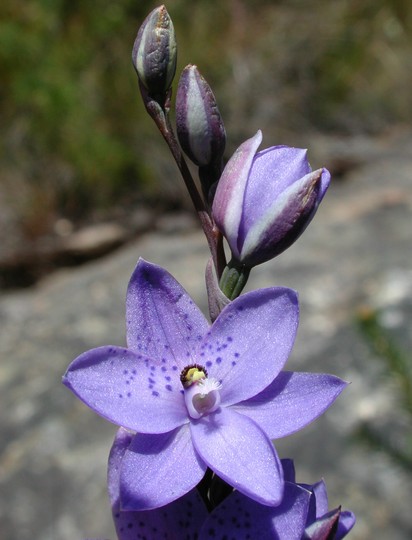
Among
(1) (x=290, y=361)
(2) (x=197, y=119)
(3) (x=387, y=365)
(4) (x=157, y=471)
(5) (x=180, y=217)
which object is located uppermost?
(2) (x=197, y=119)

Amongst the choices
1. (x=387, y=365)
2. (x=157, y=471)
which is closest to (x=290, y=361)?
(x=387, y=365)

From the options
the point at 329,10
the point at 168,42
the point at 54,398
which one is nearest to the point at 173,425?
the point at 168,42

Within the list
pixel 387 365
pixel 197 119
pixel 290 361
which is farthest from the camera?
pixel 290 361

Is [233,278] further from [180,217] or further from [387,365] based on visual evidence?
[180,217]

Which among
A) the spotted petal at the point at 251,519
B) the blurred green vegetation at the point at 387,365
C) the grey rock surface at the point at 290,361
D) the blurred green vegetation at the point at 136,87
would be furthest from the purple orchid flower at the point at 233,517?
the blurred green vegetation at the point at 136,87

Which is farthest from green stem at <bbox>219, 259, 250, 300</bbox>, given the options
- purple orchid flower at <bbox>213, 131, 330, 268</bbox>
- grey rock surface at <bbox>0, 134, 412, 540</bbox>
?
grey rock surface at <bbox>0, 134, 412, 540</bbox>

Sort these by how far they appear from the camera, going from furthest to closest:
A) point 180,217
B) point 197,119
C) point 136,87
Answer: point 136,87, point 180,217, point 197,119

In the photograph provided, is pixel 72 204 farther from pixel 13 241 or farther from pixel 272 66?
pixel 272 66
